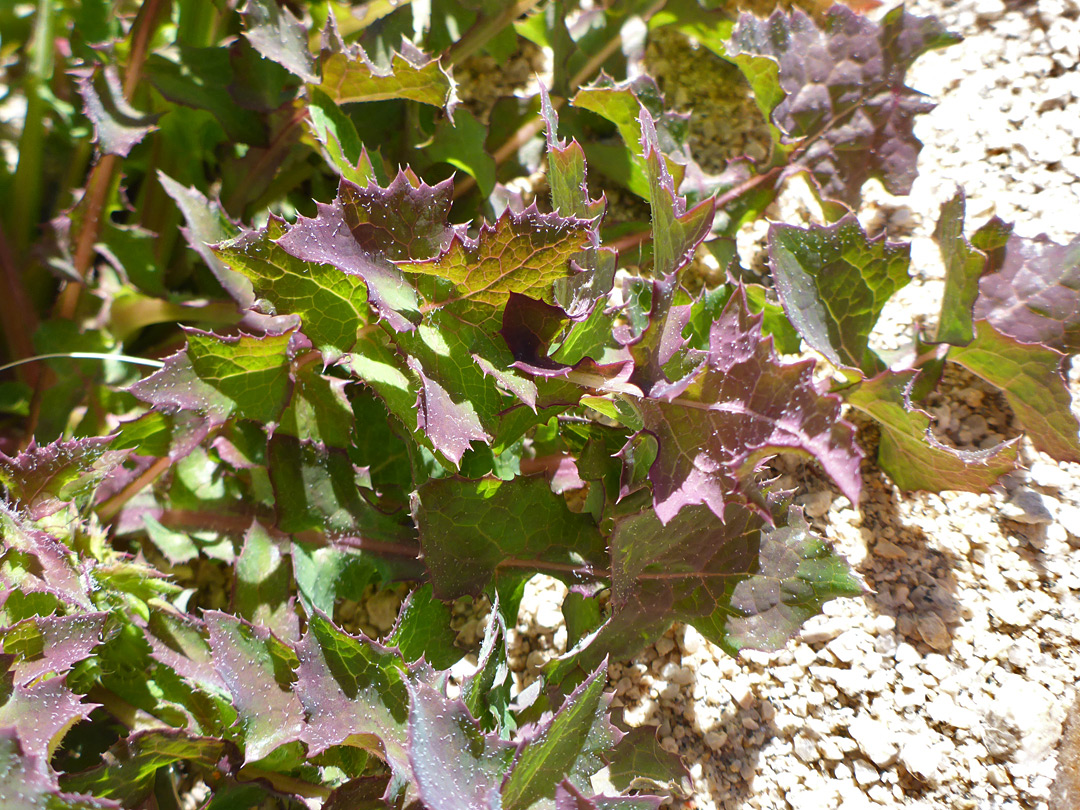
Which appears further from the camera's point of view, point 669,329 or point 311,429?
point 311,429

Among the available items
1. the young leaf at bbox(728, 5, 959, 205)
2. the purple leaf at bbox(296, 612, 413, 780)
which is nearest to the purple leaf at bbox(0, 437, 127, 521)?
the purple leaf at bbox(296, 612, 413, 780)

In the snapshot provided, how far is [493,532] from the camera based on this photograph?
100cm

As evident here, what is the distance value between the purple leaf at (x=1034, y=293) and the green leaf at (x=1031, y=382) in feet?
0.10

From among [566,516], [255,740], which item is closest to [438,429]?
[566,516]

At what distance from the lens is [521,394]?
2.78 feet

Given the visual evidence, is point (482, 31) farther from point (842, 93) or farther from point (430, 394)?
point (430, 394)

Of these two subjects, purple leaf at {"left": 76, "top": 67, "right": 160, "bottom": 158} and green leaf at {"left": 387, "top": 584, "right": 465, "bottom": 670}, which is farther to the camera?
purple leaf at {"left": 76, "top": 67, "right": 160, "bottom": 158}

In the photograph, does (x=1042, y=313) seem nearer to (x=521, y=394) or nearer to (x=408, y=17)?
(x=521, y=394)

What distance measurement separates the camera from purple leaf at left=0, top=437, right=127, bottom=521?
3.21ft

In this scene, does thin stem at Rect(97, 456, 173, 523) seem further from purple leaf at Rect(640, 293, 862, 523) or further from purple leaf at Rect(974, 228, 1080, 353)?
purple leaf at Rect(974, 228, 1080, 353)

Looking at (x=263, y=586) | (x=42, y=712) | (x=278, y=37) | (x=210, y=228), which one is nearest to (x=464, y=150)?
(x=278, y=37)

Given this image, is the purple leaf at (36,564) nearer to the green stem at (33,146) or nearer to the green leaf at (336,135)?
the green leaf at (336,135)

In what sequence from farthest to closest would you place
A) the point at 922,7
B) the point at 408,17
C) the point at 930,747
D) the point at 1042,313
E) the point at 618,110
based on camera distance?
the point at 922,7
the point at 408,17
the point at 618,110
the point at 1042,313
the point at 930,747

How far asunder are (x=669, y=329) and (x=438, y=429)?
0.96 ft
